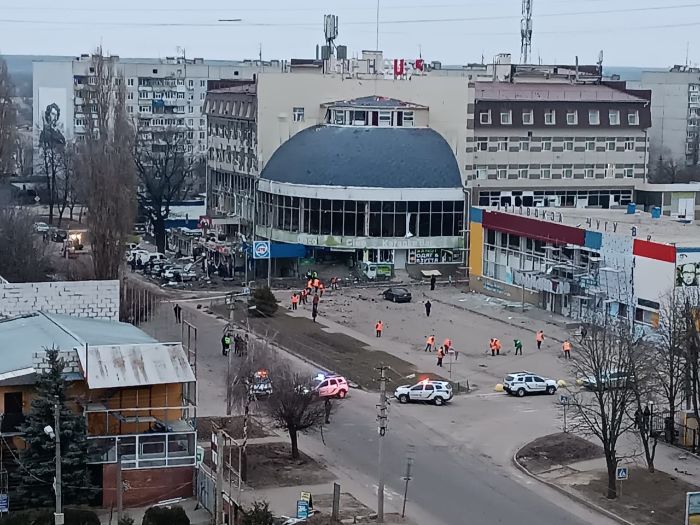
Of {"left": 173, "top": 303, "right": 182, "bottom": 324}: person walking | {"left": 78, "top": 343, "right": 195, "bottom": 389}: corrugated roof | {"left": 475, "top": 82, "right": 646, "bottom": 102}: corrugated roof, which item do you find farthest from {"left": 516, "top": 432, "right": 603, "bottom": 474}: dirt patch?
{"left": 475, "top": 82, "right": 646, "bottom": 102}: corrugated roof

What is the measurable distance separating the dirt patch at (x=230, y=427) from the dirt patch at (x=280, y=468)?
121 centimetres

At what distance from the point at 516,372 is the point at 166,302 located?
60.9ft

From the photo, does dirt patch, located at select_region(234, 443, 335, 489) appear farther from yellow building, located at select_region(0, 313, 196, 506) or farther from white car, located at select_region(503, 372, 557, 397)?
white car, located at select_region(503, 372, 557, 397)

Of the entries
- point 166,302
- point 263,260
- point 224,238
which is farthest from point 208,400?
point 224,238

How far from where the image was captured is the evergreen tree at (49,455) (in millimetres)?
26125

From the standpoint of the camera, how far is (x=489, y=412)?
37031 mm

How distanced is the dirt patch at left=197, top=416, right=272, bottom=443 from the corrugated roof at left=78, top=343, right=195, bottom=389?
395 centimetres

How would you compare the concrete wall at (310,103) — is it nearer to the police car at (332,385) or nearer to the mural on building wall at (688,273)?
the mural on building wall at (688,273)

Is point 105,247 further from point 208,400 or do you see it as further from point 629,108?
point 629,108

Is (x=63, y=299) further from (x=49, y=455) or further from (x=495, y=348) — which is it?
(x=495, y=348)

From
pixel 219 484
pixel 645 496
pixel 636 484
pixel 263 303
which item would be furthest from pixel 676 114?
pixel 219 484

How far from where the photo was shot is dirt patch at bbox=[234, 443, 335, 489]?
96.4ft

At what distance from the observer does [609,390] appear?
29641 millimetres

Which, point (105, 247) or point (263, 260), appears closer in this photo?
point (105, 247)
